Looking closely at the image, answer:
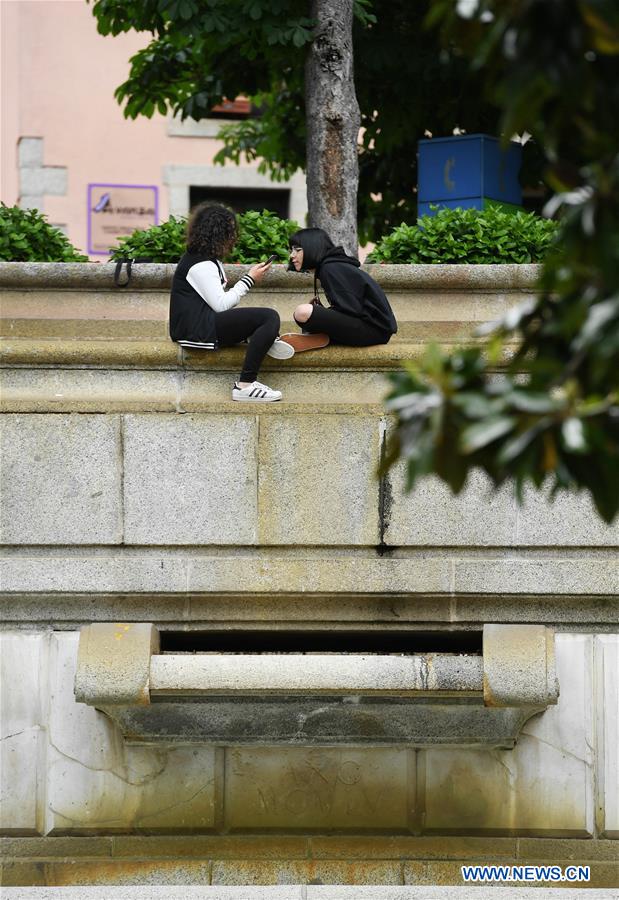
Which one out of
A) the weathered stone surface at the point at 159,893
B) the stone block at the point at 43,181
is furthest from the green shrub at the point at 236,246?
the stone block at the point at 43,181

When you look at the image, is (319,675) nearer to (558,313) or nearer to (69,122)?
(558,313)

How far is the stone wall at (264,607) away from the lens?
25.1 ft

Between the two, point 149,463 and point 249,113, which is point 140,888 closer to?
point 149,463

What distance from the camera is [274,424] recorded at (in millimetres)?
7660

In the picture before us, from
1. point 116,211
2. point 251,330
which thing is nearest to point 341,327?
point 251,330

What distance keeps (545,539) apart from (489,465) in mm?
4106

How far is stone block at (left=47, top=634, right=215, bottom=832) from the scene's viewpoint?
25.5 feet

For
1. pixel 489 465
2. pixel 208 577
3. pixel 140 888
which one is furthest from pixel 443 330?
pixel 489 465

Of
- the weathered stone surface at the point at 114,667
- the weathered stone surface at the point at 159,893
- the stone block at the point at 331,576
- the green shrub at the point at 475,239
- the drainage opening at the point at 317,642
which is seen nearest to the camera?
the weathered stone surface at the point at 114,667

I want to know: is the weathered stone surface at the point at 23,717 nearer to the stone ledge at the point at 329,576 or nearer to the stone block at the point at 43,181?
the stone ledge at the point at 329,576

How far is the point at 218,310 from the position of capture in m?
7.87

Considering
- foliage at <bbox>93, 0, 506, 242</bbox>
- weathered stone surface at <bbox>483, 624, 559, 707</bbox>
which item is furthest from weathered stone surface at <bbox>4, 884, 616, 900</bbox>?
foliage at <bbox>93, 0, 506, 242</bbox>

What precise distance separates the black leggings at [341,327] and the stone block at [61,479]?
42.0 inches

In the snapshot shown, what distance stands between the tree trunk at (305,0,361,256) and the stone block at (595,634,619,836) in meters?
3.37
